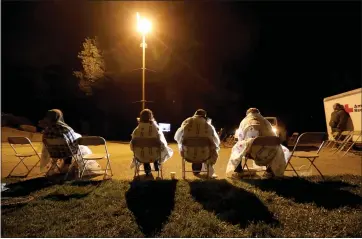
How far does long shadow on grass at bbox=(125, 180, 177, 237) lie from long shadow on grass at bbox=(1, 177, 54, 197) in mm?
1477

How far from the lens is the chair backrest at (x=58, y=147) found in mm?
5758

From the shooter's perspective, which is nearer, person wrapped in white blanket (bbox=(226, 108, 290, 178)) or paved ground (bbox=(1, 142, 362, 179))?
person wrapped in white blanket (bbox=(226, 108, 290, 178))

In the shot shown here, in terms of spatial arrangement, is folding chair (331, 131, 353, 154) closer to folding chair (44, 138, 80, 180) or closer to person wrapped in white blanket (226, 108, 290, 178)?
person wrapped in white blanket (226, 108, 290, 178)

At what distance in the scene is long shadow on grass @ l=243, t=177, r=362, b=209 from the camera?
14.0ft

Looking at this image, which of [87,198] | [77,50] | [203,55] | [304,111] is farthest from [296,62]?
[87,198]

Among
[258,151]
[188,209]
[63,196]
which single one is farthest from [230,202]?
[63,196]

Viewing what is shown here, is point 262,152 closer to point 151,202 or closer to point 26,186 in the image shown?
point 151,202

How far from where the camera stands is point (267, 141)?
212 inches

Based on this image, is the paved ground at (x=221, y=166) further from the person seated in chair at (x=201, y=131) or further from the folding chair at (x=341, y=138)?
the person seated in chair at (x=201, y=131)

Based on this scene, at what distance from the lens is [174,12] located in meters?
18.3

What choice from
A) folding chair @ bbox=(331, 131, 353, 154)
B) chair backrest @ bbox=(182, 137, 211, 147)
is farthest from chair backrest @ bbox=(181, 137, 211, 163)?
folding chair @ bbox=(331, 131, 353, 154)

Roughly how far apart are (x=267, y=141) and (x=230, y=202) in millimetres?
1572

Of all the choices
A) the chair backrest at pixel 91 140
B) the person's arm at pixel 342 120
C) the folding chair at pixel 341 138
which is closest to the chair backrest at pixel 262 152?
the chair backrest at pixel 91 140

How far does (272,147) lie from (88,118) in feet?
68.0
